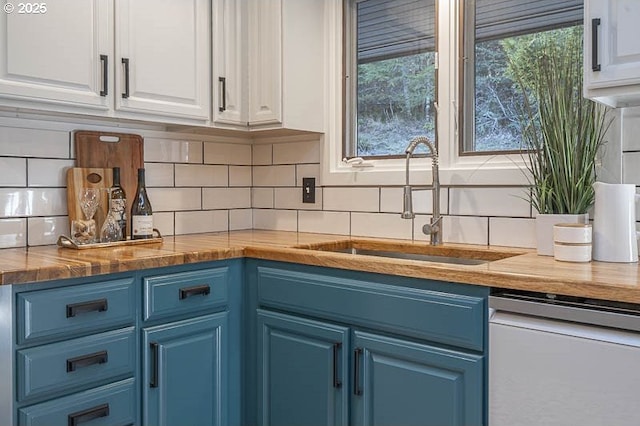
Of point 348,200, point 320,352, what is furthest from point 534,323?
point 348,200

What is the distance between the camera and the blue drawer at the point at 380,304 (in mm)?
1486

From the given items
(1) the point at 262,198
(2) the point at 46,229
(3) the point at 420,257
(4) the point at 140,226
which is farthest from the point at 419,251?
(2) the point at 46,229

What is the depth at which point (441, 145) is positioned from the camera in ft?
7.36

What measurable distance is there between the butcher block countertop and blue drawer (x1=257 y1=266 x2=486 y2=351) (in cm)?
5

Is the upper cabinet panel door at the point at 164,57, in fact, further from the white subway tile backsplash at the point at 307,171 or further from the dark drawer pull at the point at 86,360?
the dark drawer pull at the point at 86,360

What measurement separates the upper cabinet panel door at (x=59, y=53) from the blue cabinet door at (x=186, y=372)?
845 millimetres

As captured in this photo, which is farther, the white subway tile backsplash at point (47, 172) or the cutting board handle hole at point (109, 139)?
the cutting board handle hole at point (109, 139)

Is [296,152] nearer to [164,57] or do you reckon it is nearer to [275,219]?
[275,219]

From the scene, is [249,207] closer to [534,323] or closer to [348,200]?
[348,200]

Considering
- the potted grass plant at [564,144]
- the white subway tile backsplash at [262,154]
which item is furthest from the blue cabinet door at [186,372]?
the potted grass plant at [564,144]

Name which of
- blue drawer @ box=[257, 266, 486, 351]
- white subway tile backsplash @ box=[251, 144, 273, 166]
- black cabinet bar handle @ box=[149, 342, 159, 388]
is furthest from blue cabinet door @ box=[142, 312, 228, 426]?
white subway tile backsplash @ box=[251, 144, 273, 166]

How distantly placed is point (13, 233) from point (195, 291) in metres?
0.74

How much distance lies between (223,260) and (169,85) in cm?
73

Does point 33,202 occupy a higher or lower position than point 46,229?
higher
